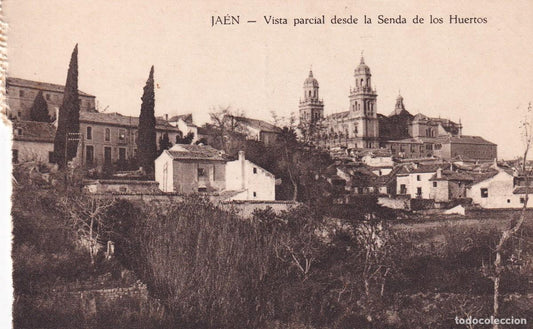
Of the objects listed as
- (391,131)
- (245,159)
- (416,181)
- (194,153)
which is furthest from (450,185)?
(391,131)

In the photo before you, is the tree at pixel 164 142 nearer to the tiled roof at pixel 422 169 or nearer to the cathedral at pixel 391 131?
the tiled roof at pixel 422 169

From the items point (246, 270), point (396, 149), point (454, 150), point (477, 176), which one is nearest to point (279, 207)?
point (246, 270)

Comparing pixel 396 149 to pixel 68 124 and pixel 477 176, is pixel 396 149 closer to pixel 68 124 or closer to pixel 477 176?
pixel 477 176

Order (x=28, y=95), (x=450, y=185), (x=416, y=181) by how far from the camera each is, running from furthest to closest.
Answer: (x=416, y=181) → (x=450, y=185) → (x=28, y=95)

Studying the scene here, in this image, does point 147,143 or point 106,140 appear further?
point 106,140

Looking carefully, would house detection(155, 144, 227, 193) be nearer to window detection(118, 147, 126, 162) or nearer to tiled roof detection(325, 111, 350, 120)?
window detection(118, 147, 126, 162)

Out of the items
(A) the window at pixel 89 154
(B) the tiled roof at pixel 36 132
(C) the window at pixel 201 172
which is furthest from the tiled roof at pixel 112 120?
(C) the window at pixel 201 172

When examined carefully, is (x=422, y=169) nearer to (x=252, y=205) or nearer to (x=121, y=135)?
(x=252, y=205)

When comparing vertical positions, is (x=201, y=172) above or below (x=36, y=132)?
below
